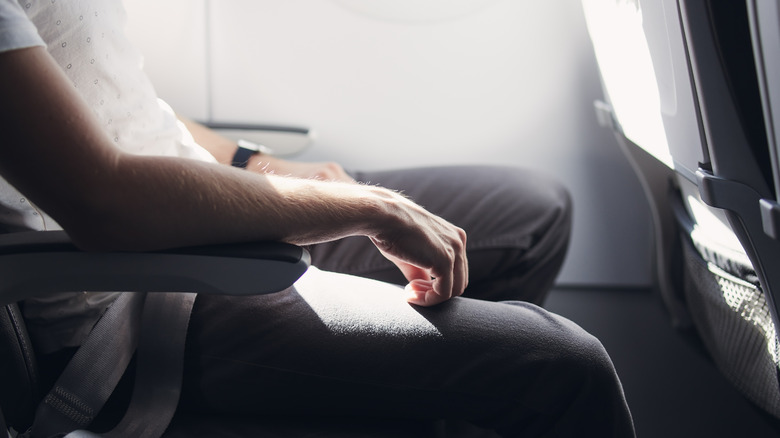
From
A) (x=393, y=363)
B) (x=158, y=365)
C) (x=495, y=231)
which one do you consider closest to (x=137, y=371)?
(x=158, y=365)

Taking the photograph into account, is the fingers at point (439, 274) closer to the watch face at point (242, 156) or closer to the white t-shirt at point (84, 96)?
the white t-shirt at point (84, 96)

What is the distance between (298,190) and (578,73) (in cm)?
113

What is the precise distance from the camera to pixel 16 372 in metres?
0.63

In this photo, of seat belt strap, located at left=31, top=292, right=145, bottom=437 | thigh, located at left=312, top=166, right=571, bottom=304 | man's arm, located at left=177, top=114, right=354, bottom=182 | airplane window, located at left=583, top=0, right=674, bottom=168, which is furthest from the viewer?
man's arm, located at left=177, top=114, right=354, bottom=182

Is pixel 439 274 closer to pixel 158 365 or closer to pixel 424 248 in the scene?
pixel 424 248

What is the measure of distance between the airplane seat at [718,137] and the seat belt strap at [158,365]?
1.84 feet

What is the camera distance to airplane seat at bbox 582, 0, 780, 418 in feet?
1.82

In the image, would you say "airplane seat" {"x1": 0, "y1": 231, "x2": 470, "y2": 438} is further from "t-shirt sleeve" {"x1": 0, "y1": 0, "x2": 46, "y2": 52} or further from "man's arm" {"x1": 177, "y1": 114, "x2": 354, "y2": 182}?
"man's arm" {"x1": 177, "y1": 114, "x2": 354, "y2": 182}

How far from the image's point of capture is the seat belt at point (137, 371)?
24.3 inches

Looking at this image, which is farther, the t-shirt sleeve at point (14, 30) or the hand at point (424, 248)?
the hand at point (424, 248)

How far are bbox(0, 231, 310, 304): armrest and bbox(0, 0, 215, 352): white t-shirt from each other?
0.43ft

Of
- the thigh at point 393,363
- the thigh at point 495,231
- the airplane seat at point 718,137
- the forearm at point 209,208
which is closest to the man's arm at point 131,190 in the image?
the forearm at point 209,208

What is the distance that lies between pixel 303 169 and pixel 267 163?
103 mm

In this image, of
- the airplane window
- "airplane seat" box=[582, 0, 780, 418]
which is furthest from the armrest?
the airplane window
